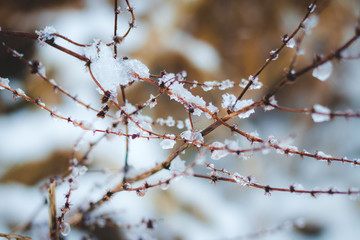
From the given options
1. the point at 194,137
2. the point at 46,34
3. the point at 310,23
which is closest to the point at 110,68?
the point at 46,34

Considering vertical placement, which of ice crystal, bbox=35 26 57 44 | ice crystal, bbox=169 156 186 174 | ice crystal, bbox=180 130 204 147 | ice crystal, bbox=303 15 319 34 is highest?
ice crystal, bbox=35 26 57 44

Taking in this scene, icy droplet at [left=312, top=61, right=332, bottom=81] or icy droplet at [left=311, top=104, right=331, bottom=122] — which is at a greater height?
icy droplet at [left=312, top=61, right=332, bottom=81]

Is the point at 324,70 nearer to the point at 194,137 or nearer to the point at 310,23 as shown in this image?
the point at 310,23

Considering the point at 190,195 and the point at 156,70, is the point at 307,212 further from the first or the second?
the point at 156,70

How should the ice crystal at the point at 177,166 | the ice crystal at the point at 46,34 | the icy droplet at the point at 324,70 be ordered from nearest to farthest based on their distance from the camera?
the icy droplet at the point at 324,70, the ice crystal at the point at 46,34, the ice crystal at the point at 177,166

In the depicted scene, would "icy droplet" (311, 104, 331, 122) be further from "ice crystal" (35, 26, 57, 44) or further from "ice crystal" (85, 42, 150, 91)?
"ice crystal" (35, 26, 57, 44)

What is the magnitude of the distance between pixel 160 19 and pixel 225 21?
55.1 inches

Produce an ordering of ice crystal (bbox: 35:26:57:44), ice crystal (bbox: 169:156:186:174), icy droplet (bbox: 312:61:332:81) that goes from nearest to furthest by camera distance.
Answer: 1. icy droplet (bbox: 312:61:332:81)
2. ice crystal (bbox: 35:26:57:44)
3. ice crystal (bbox: 169:156:186:174)

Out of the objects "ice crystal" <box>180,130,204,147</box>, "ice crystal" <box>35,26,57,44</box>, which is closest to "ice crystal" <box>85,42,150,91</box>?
"ice crystal" <box>35,26,57,44</box>

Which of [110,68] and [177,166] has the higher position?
[110,68]

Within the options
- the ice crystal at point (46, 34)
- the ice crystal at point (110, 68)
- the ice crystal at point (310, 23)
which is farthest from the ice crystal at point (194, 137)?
the ice crystal at point (46, 34)

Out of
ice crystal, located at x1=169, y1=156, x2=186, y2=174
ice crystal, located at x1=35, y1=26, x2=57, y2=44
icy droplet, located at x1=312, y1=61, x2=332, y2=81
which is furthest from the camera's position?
ice crystal, located at x1=169, y1=156, x2=186, y2=174

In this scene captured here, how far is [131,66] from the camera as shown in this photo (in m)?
0.89

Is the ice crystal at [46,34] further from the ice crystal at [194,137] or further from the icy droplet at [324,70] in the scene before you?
the icy droplet at [324,70]
